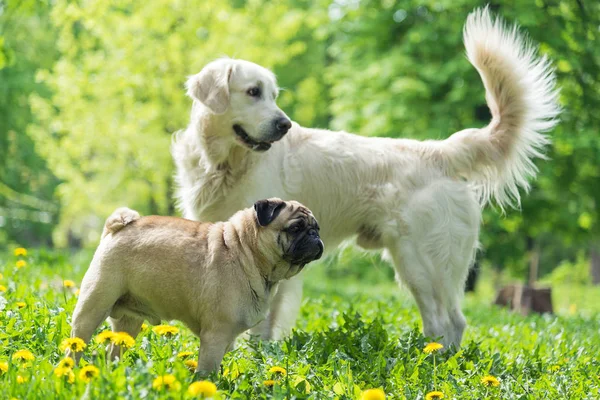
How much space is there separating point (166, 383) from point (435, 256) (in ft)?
11.2

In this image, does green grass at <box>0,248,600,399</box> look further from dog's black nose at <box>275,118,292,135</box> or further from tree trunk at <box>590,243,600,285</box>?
tree trunk at <box>590,243,600,285</box>

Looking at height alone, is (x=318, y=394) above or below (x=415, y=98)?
below

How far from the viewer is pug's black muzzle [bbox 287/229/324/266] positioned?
410 cm

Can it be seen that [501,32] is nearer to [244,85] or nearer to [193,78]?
[244,85]

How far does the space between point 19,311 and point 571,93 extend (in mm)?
12289

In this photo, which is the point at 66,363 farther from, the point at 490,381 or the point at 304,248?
the point at 490,381

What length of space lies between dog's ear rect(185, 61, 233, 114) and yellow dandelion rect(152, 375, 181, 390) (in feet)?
9.78

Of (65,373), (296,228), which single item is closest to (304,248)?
(296,228)

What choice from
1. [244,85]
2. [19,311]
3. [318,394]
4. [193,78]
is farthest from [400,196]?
[19,311]

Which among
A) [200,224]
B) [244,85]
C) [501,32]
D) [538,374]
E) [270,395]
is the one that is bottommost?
[538,374]

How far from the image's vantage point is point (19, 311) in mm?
4695

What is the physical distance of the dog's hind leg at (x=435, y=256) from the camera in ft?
19.4

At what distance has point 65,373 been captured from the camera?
3232mm

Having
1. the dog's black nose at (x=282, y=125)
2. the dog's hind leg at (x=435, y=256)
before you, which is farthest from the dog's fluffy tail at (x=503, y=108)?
the dog's black nose at (x=282, y=125)
